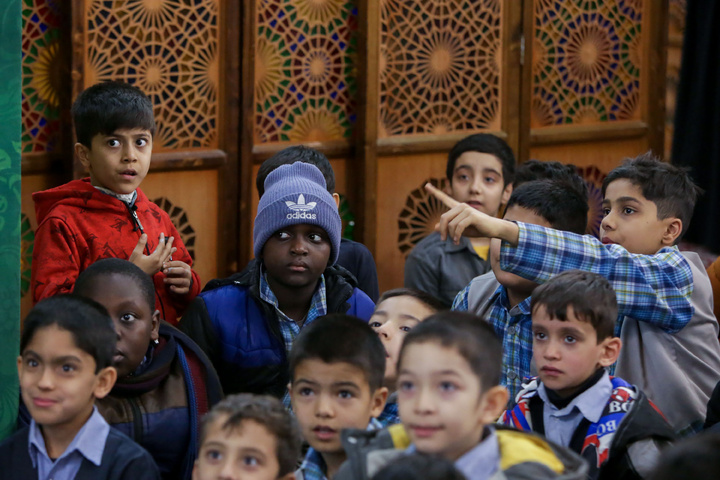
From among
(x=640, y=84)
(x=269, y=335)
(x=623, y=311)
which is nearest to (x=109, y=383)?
(x=269, y=335)

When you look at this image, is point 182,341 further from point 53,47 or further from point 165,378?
point 53,47

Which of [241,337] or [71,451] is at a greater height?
[241,337]

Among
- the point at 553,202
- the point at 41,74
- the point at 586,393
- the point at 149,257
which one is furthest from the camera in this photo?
the point at 41,74

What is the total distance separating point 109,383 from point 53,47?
7.13 ft

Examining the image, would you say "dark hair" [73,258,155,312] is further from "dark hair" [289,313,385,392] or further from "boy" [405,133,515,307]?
"boy" [405,133,515,307]

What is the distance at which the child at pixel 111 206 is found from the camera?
3264 millimetres

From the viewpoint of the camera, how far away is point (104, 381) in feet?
8.46

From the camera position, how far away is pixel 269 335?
328 centimetres

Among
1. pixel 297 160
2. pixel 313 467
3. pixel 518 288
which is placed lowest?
pixel 313 467

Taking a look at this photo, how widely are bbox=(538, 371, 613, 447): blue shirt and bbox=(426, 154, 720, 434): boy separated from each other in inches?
17.1

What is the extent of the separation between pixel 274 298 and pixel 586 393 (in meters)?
1.06

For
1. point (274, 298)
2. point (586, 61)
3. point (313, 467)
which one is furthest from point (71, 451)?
point (586, 61)

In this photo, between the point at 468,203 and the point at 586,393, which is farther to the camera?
the point at 468,203

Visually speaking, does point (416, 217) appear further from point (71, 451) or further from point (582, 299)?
point (71, 451)
